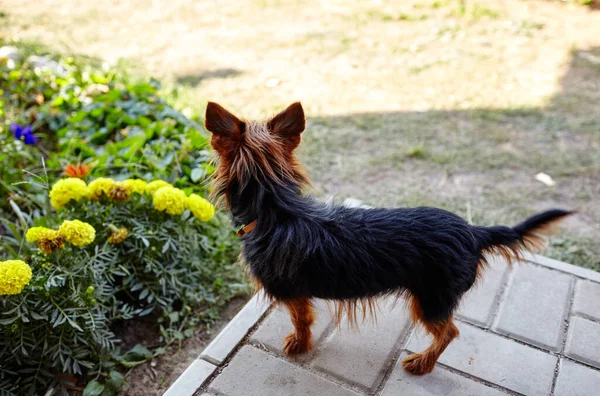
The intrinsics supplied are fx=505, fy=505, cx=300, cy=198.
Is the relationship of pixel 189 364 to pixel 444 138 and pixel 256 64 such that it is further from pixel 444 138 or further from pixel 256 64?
pixel 256 64

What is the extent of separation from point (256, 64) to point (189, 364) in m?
4.28

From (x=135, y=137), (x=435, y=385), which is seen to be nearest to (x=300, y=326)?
(x=435, y=385)

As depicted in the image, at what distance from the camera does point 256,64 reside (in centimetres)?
630

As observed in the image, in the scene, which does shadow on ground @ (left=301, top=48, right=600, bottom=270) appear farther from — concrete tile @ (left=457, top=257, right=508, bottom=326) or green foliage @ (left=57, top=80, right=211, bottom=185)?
green foliage @ (left=57, top=80, right=211, bottom=185)

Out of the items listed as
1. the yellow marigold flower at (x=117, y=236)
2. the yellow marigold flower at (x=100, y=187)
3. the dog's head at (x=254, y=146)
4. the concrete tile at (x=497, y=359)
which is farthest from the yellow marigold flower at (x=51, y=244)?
the concrete tile at (x=497, y=359)

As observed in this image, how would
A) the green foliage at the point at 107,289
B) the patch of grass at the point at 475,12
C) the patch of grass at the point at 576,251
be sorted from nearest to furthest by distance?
the green foliage at the point at 107,289 < the patch of grass at the point at 576,251 < the patch of grass at the point at 475,12

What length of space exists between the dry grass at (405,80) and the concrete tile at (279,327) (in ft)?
4.45

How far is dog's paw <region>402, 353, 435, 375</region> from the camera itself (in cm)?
268

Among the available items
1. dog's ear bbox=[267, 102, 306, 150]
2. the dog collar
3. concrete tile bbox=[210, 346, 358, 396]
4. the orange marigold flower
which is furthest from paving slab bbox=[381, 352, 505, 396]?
the orange marigold flower

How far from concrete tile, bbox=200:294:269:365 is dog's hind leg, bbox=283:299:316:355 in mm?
199

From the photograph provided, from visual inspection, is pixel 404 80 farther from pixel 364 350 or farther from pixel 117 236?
pixel 117 236

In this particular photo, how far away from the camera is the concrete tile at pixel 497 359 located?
268 centimetres

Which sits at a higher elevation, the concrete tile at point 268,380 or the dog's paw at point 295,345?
the dog's paw at point 295,345

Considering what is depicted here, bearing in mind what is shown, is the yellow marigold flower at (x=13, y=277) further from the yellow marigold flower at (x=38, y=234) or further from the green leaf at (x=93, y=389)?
the green leaf at (x=93, y=389)
